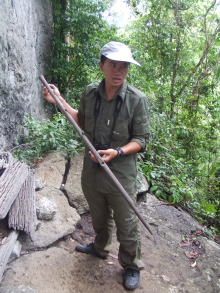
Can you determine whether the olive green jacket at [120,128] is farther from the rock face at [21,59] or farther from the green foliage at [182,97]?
the green foliage at [182,97]

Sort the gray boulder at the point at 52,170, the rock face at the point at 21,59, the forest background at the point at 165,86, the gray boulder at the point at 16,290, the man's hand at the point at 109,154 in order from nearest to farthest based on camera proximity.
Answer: the gray boulder at the point at 16,290 → the man's hand at the point at 109,154 → the gray boulder at the point at 52,170 → the rock face at the point at 21,59 → the forest background at the point at 165,86

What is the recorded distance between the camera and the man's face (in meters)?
1.95

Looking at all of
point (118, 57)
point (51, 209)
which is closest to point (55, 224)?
point (51, 209)

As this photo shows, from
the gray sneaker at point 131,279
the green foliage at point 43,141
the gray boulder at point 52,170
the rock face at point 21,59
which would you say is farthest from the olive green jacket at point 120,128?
the rock face at point 21,59

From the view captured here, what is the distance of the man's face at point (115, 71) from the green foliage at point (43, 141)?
2168 millimetres

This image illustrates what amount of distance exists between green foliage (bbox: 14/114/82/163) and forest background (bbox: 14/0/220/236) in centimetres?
2

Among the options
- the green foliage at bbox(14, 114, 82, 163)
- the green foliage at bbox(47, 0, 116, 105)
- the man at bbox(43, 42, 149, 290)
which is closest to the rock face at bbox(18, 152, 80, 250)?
the green foliage at bbox(14, 114, 82, 163)

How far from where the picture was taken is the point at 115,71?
1964 mm

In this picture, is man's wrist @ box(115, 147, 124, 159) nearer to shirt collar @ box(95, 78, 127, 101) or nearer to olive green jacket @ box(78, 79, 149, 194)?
olive green jacket @ box(78, 79, 149, 194)

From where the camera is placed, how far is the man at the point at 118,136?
1.97 metres

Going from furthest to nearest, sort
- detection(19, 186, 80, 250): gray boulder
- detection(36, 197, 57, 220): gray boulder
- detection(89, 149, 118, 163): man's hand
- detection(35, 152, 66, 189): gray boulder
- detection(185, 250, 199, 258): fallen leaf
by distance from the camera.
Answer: detection(35, 152, 66, 189): gray boulder, detection(185, 250, 199, 258): fallen leaf, detection(36, 197, 57, 220): gray boulder, detection(19, 186, 80, 250): gray boulder, detection(89, 149, 118, 163): man's hand

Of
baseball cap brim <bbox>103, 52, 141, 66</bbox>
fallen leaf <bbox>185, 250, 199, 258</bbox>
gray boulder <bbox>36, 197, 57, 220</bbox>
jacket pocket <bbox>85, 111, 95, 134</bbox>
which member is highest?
baseball cap brim <bbox>103, 52, 141, 66</bbox>

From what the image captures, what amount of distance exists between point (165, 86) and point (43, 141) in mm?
4622

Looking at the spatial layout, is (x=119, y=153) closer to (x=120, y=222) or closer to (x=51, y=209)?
(x=120, y=222)
